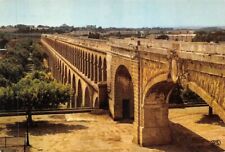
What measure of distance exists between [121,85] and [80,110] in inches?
159

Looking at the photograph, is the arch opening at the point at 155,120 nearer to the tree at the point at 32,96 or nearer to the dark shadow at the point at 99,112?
the tree at the point at 32,96

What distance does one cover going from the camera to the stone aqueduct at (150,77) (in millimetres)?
18000

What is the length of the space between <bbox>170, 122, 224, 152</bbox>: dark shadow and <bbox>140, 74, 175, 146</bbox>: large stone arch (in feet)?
3.24

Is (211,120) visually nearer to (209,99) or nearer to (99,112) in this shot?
(99,112)

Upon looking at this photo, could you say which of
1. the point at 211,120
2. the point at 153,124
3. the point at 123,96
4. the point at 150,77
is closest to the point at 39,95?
the point at 123,96

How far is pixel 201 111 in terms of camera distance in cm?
3584

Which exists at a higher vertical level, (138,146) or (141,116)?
(141,116)

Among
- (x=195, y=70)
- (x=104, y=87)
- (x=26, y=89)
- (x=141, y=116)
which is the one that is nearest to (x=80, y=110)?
(x=104, y=87)

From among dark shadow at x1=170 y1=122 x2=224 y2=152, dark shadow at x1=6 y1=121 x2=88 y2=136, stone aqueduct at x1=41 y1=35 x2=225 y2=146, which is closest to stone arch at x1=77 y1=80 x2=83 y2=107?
stone aqueduct at x1=41 y1=35 x2=225 y2=146

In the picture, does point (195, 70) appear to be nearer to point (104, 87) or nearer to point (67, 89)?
point (67, 89)

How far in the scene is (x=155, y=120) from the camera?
87.0 ft

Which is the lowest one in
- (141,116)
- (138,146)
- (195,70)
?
(138,146)

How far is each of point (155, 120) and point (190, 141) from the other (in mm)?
2571

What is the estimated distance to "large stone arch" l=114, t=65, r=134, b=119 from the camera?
33.8 m
